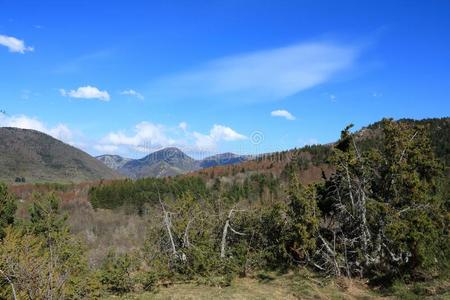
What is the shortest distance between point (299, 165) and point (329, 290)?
80.6 meters

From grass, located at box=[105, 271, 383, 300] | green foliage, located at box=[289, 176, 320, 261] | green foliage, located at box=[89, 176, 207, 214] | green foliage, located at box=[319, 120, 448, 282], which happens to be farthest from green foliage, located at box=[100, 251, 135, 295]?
green foliage, located at box=[89, 176, 207, 214]

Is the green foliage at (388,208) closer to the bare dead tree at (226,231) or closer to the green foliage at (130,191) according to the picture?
the bare dead tree at (226,231)

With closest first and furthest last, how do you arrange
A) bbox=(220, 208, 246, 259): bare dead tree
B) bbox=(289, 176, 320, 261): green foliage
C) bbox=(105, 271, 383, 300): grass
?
bbox=(105, 271, 383, 300): grass, bbox=(289, 176, 320, 261): green foliage, bbox=(220, 208, 246, 259): bare dead tree

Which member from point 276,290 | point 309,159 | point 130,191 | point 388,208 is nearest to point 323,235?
point 388,208

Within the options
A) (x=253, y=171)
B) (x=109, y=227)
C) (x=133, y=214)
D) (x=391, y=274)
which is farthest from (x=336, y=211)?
(x=253, y=171)

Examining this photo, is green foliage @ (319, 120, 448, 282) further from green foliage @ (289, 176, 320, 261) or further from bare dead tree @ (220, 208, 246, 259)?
bare dead tree @ (220, 208, 246, 259)

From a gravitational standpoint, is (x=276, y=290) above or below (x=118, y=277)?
below

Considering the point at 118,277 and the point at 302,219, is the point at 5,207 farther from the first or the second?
the point at 302,219

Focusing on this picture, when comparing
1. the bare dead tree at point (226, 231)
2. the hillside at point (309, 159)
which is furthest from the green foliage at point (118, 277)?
the hillside at point (309, 159)

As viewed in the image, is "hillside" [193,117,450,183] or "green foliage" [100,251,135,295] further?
"hillside" [193,117,450,183]

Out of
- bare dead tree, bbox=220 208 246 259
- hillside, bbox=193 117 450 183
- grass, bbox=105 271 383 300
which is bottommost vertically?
grass, bbox=105 271 383 300

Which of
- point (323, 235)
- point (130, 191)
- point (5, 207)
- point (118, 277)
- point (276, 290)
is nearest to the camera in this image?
point (276, 290)

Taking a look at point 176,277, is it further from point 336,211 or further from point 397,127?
point 397,127

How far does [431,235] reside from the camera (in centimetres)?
1452
